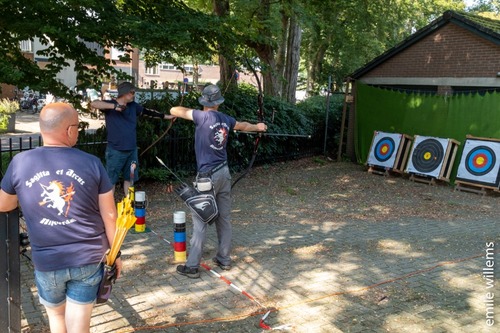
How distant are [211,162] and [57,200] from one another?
2513mm

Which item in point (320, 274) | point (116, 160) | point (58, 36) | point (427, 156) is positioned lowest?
point (320, 274)

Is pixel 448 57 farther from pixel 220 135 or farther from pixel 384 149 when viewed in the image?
pixel 220 135

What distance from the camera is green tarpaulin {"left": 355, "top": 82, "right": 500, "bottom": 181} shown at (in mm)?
10445

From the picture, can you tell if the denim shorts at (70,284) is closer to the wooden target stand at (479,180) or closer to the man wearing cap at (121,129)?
the man wearing cap at (121,129)

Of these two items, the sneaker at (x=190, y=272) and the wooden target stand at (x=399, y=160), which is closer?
the sneaker at (x=190, y=272)

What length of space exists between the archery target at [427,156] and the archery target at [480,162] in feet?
1.56

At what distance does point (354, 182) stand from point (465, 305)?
6.58 m

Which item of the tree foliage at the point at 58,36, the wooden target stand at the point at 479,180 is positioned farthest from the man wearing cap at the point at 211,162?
the wooden target stand at the point at 479,180

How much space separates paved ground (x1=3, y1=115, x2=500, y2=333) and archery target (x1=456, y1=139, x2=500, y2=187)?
132 centimetres

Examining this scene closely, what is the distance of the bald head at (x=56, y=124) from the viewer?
2514 millimetres

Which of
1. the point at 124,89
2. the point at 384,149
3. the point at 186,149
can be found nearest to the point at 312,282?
the point at 124,89

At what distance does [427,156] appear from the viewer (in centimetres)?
1105

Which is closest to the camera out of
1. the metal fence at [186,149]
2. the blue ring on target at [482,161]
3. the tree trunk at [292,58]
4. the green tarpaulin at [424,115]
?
the metal fence at [186,149]

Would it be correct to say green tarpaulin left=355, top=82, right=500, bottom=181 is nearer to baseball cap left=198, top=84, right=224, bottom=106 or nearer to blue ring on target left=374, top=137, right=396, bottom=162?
blue ring on target left=374, top=137, right=396, bottom=162
